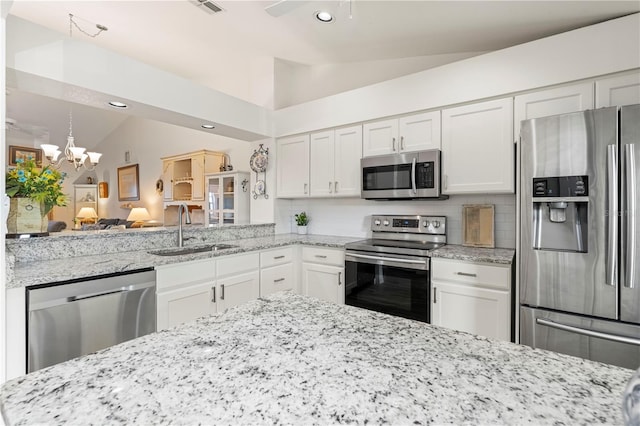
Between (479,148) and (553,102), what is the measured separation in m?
0.54

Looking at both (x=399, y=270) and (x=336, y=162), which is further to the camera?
(x=336, y=162)

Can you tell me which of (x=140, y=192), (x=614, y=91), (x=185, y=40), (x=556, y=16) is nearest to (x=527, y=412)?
(x=614, y=91)

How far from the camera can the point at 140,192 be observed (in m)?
6.62

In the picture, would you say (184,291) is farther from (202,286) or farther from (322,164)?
(322,164)

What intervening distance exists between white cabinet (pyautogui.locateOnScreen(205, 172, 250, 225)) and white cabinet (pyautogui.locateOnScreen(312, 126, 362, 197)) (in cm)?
126

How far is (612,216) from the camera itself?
5.32ft

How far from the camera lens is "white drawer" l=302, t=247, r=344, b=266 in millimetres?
2926

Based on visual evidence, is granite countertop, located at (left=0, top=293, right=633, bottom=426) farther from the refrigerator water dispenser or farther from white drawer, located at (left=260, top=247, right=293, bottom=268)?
white drawer, located at (left=260, top=247, right=293, bottom=268)

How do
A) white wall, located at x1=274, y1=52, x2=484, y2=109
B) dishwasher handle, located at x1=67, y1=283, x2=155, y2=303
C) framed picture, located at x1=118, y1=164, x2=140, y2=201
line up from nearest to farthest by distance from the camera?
dishwasher handle, located at x1=67, y1=283, x2=155, y2=303 → white wall, located at x1=274, y1=52, x2=484, y2=109 → framed picture, located at x1=118, y1=164, x2=140, y2=201

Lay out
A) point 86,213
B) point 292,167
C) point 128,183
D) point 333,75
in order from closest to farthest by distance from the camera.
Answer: point 292,167, point 333,75, point 128,183, point 86,213

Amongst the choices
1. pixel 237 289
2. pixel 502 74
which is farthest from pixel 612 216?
pixel 237 289

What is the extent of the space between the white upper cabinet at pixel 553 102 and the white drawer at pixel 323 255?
1.68 meters

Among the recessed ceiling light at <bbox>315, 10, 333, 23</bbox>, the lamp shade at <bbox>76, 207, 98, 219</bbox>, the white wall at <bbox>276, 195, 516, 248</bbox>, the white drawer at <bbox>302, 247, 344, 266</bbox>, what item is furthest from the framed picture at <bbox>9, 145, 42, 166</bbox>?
the recessed ceiling light at <bbox>315, 10, 333, 23</bbox>

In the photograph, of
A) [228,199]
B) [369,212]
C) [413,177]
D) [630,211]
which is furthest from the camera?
[228,199]
